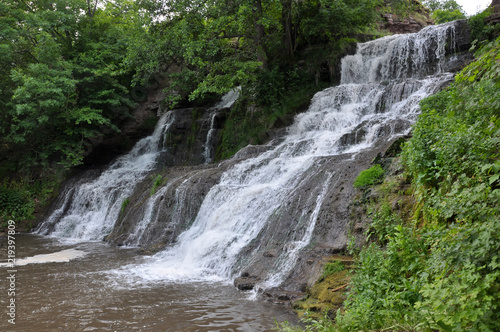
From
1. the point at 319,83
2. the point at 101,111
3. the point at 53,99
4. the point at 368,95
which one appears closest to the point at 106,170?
the point at 101,111

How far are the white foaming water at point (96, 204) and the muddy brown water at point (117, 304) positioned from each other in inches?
220

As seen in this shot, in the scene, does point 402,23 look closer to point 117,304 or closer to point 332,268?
point 332,268

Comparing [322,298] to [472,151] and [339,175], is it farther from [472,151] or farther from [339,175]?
[339,175]

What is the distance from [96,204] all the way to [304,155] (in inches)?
369

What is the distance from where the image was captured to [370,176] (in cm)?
760

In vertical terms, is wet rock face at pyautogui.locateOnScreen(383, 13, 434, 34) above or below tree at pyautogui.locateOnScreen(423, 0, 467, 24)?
below

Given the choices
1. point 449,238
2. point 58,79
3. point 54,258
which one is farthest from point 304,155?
point 58,79

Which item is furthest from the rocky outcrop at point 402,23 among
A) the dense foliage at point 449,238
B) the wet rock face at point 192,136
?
the dense foliage at point 449,238

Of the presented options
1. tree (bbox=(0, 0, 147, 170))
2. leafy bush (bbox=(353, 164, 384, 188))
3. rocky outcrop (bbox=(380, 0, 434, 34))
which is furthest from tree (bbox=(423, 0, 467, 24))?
leafy bush (bbox=(353, 164, 384, 188))

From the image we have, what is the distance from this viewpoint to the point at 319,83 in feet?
56.5

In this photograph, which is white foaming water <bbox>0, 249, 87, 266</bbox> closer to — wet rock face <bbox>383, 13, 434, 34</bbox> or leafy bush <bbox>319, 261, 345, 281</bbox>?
leafy bush <bbox>319, 261, 345, 281</bbox>

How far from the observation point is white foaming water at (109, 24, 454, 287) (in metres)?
8.50

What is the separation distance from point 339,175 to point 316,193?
664 mm

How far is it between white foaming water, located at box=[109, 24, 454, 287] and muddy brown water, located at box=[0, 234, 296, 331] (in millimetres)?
743
